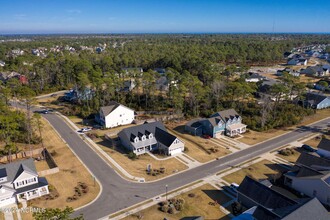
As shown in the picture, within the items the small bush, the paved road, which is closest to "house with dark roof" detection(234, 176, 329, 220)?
the paved road

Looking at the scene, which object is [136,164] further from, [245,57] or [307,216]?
[245,57]

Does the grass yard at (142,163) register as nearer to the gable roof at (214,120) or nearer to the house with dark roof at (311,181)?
the gable roof at (214,120)

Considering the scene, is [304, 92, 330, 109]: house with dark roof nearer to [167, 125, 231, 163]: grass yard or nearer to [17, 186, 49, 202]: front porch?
[167, 125, 231, 163]: grass yard

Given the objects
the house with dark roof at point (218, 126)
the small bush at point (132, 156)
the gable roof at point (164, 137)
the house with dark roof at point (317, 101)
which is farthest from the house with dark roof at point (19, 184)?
the house with dark roof at point (317, 101)

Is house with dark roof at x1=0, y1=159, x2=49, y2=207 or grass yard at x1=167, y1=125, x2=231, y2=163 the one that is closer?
house with dark roof at x1=0, y1=159, x2=49, y2=207

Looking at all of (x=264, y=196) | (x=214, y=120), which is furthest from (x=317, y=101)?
(x=264, y=196)
